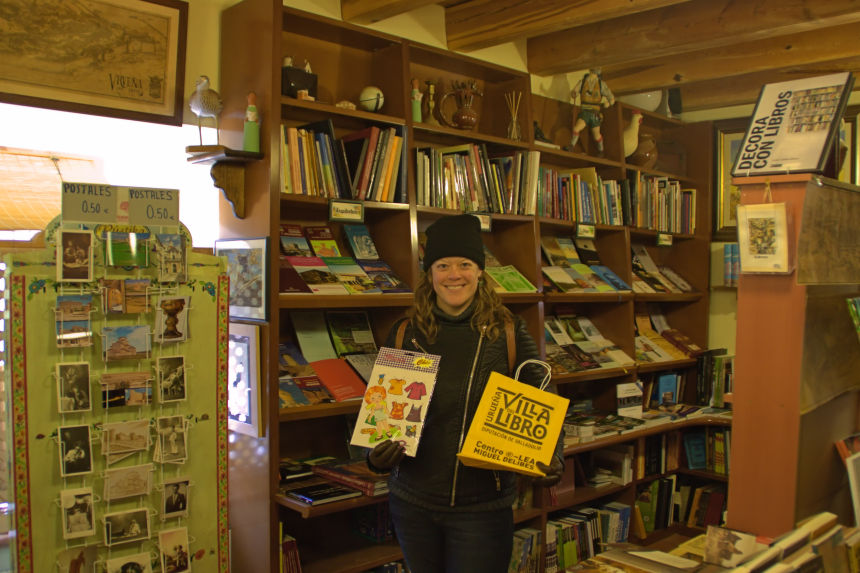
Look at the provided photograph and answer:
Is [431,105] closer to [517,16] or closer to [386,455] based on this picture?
[517,16]

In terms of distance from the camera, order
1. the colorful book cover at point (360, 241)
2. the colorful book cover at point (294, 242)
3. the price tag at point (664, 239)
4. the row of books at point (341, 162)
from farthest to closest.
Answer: the price tag at point (664, 239), the colorful book cover at point (360, 241), the colorful book cover at point (294, 242), the row of books at point (341, 162)

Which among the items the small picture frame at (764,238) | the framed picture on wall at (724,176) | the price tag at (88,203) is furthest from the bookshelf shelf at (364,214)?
the small picture frame at (764,238)

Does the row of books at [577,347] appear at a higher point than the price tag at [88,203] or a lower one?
lower

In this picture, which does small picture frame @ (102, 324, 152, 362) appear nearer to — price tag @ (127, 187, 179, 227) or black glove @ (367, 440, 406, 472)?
price tag @ (127, 187, 179, 227)

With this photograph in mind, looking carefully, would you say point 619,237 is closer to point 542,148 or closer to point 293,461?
point 542,148

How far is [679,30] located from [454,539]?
2.56 meters

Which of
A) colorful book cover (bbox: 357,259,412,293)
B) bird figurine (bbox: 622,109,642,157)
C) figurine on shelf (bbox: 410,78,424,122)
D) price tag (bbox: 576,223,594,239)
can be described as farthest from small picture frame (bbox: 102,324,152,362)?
bird figurine (bbox: 622,109,642,157)

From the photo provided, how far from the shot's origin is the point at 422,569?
81.5 inches

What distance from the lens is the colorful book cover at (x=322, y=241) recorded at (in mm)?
2912

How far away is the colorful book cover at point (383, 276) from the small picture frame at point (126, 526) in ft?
4.02

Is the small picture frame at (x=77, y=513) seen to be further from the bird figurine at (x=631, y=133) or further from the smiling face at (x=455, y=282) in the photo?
the bird figurine at (x=631, y=133)

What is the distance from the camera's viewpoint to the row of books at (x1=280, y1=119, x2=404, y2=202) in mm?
2680

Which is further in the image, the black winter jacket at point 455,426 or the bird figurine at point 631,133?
the bird figurine at point 631,133

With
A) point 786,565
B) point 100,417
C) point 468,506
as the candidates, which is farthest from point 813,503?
point 100,417
